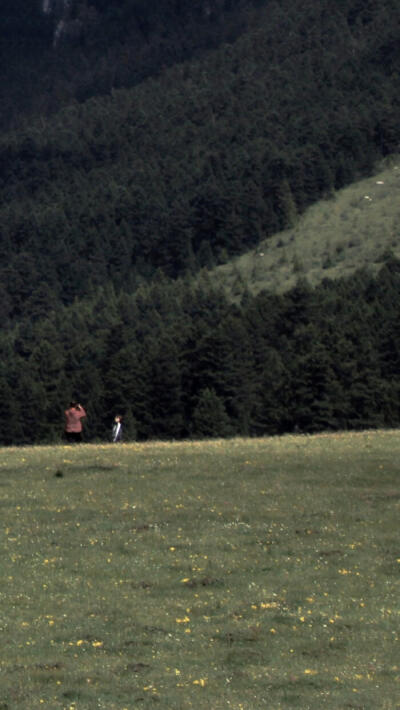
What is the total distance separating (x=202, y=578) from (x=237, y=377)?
94443 mm

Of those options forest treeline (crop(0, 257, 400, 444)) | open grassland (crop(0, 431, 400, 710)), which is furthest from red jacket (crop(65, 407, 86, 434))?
forest treeline (crop(0, 257, 400, 444))

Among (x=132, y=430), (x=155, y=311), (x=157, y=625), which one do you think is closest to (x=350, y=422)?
(x=132, y=430)

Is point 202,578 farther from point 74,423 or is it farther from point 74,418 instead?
point 74,423

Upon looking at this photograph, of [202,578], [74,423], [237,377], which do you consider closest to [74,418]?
[74,423]

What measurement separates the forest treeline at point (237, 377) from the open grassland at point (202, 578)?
64.3 metres

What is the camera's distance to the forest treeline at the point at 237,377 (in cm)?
10375

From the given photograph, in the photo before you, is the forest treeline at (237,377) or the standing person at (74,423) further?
the forest treeline at (237,377)

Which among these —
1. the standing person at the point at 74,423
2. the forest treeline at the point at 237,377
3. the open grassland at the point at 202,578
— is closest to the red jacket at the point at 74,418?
the standing person at the point at 74,423

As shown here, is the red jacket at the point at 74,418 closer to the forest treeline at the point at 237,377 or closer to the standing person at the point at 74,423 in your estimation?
the standing person at the point at 74,423

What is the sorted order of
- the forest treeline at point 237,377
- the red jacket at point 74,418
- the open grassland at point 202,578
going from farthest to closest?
1. the forest treeline at point 237,377
2. the red jacket at point 74,418
3. the open grassland at point 202,578

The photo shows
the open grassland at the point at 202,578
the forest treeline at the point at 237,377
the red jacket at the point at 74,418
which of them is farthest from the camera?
the forest treeline at the point at 237,377

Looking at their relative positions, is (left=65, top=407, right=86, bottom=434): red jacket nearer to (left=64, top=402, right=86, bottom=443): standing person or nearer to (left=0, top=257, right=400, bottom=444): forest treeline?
(left=64, top=402, right=86, bottom=443): standing person

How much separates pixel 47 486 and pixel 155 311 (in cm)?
15531

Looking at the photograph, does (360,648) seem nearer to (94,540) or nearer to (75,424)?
(94,540)
